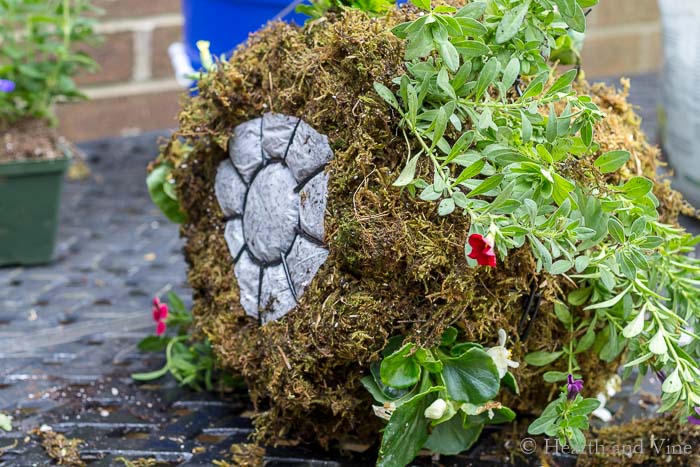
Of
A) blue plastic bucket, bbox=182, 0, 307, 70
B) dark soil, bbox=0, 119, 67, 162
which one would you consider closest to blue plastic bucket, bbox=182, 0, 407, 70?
blue plastic bucket, bbox=182, 0, 307, 70

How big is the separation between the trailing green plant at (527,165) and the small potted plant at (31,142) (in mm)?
952

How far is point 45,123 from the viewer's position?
1581mm

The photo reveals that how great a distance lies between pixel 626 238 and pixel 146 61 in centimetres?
177

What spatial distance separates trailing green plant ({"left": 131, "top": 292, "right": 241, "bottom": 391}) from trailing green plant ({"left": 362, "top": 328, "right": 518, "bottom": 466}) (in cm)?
29

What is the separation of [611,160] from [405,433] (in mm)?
319

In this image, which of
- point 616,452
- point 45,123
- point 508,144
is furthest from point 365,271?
point 45,123

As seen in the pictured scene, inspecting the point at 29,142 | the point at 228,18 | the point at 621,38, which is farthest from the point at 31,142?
the point at 621,38

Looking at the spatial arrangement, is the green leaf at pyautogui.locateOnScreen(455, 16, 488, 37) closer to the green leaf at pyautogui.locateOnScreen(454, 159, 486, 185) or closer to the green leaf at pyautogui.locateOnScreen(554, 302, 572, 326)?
the green leaf at pyautogui.locateOnScreen(454, 159, 486, 185)

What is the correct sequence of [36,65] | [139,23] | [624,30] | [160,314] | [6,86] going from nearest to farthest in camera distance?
[160,314] < [6,86] < [36,65] < [139,23] < [624,30]

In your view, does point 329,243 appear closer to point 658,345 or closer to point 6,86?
point 658,345

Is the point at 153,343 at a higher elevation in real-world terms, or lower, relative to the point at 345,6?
lower

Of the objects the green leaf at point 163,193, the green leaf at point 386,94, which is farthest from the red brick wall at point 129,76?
the green leaf at point 386,94

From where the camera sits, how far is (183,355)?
1.07 meters

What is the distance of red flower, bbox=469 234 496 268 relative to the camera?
69cm
